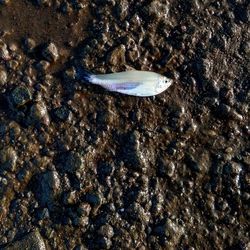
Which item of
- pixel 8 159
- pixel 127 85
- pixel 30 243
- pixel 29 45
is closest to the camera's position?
pixel 30 243

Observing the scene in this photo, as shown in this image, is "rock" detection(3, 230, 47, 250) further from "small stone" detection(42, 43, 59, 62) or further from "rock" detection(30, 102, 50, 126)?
"small stone" detection(42, 43, 59, 62)

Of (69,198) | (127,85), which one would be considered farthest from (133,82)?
(69,198)

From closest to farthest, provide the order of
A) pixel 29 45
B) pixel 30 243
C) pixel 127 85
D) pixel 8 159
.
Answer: pixel 30 243
pixel 8 159
pixel 127 85
pixel 29 45

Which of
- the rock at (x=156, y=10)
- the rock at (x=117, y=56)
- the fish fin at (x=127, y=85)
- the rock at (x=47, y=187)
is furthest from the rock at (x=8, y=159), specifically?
the rock at (x=156, y=10)

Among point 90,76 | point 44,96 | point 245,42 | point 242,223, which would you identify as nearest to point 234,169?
point 242,223

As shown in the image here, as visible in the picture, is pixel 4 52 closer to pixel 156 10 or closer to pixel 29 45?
pixel 29 45

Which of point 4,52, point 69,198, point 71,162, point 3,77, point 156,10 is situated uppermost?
point 156,10

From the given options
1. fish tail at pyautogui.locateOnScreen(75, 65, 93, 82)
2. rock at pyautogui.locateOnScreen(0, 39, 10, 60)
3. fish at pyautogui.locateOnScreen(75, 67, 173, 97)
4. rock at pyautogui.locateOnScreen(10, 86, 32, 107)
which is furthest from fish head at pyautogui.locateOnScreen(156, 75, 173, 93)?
rock at pyautogui.locateOnScreen(0, 39, 10, 60)

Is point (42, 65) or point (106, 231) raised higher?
point (42, 65)
